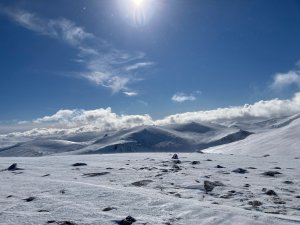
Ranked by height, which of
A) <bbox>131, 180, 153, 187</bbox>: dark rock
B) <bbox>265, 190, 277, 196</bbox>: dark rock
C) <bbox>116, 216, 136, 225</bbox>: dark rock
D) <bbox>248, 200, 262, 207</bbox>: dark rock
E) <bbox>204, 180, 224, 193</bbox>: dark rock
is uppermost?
<bbox>131, 180, 153, 187</bbox>: dark rock

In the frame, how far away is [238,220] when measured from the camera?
1436 centimetres

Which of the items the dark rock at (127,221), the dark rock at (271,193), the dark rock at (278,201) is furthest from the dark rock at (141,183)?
the dark rock at (127,221)

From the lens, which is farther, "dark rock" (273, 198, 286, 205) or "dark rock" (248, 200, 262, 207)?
"dark rock" (273, 198, 286, 205)

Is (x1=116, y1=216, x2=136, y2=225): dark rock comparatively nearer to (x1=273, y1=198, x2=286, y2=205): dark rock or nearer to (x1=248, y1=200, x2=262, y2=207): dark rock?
(x1=248, y1=200, x2=262, y2=207): dark rock

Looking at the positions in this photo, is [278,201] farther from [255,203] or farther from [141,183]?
[141,183]

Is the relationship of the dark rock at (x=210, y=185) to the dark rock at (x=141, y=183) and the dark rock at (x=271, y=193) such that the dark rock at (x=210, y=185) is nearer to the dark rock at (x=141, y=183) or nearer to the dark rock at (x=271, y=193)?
the dark rock at (x=271, y=193)

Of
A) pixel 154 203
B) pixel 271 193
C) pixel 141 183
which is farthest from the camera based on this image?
pixel 141 183

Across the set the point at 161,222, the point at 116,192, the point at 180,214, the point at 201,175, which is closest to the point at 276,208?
the point at 180,214

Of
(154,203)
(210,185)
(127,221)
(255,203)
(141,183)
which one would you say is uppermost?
(141,183)

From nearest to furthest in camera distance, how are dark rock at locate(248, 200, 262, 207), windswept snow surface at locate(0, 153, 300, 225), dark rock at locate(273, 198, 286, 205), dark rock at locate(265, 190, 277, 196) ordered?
windswept snow surface at locate(0, 153, 300, 225)
dark rock at locate(248, 200, 262, 207)
dark rock at locate(273, 198, 286, 205)
dark rock at locate(265, 190, 277, 196)

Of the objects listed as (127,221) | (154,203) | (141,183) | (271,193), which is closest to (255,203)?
(271,193)

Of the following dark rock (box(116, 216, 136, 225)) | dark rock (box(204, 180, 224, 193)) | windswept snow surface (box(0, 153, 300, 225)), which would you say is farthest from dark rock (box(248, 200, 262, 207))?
dark rock (box(116, 216, 136, 225))

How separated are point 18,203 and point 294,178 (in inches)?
804

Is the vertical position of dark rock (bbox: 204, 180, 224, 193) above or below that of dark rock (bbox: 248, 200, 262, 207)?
above
